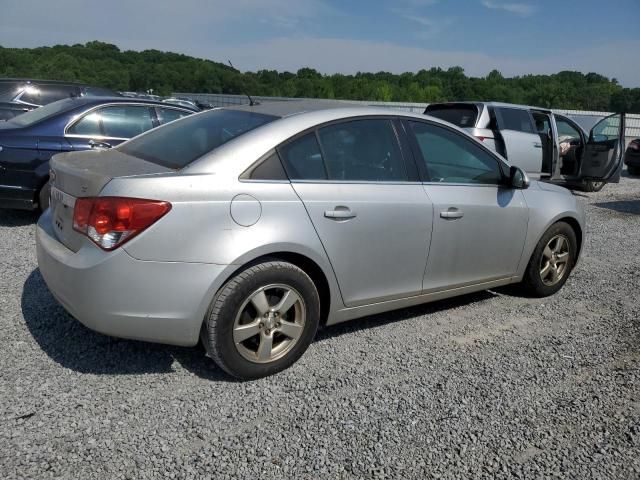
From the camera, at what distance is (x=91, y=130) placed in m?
6.25

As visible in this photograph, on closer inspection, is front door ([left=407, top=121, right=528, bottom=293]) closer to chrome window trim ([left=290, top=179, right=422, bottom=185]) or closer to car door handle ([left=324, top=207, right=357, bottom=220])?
chrome window trim ([left=290, top=179, right=422, bottom=185])

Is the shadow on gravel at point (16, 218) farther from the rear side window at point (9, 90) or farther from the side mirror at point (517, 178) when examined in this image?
the side mirror at point (517, 178)

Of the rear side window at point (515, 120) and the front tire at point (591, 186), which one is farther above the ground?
the rear side window at point (515, 120)

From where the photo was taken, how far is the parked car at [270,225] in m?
2.74

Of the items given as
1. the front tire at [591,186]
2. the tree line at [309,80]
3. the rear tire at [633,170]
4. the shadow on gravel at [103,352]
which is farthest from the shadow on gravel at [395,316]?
the tree line at [309,80]

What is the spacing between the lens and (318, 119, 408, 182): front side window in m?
3.36

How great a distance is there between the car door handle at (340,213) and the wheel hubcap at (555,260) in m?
2.16

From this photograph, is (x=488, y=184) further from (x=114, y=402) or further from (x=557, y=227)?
(x=114, y=402)

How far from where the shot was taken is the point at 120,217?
8.80 feet

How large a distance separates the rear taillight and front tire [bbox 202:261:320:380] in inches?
20.7

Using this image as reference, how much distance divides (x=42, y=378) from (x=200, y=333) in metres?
0.90

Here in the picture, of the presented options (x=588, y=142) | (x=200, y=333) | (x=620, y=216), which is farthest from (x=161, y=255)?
(x=588, y=142)

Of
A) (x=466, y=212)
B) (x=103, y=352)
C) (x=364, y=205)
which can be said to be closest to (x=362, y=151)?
(x=364, y=205)

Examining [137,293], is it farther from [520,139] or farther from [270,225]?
[520,139]
